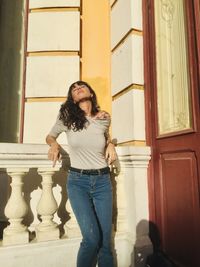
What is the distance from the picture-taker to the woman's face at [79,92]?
235cm

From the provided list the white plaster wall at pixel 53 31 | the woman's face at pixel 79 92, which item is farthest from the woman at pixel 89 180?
the white plaster wall at pixel 53 31

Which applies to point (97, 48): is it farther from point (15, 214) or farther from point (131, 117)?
point (15, 214)

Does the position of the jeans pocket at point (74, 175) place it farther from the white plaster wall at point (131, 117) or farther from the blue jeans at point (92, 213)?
the white plaster wall at point (131, 117)

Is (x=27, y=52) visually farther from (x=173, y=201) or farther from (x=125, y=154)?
(x=173, y=201)

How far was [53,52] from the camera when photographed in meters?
3.24

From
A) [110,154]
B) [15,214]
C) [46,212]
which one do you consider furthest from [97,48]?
[15,214]

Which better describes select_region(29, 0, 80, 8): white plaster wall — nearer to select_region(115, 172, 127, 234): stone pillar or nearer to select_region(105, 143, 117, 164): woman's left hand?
select_region(105, 143, 117, 164): woman's left hand

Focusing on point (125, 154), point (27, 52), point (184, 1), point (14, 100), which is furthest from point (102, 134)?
point (14, 100)

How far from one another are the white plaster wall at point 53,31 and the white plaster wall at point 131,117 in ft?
3.40

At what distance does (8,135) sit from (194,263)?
3.09 m

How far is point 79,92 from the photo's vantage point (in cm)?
235

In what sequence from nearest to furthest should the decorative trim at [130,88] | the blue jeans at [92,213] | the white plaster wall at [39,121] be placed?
the blue jeans at [92,213]
the decorative trim at [130,88]
the white plaster wall at [39,121]

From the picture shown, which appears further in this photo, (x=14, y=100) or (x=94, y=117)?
(x=14, y=100)

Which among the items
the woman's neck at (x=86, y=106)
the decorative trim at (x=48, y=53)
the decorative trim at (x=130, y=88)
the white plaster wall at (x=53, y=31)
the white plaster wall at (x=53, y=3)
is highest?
the white plaster wall at (x=53, y=3)
